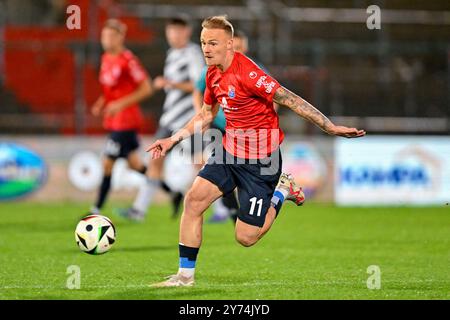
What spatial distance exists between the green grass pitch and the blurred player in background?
40 cm

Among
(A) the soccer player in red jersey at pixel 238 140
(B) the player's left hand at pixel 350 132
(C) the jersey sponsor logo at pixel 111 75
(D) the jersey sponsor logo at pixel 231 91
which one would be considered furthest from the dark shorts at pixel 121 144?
(B) the player's left hand at pixel 350 132

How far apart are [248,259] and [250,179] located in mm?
1756

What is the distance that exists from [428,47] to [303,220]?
538 cm

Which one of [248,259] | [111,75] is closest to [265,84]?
[248,259]

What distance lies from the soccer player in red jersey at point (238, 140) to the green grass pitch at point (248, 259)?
46 cm

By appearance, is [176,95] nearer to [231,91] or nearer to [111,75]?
[111,75]

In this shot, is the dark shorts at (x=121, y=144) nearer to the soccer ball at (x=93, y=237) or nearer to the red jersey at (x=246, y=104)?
the soccer ball at (x=93, y=237)

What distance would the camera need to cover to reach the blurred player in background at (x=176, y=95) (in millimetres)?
12820

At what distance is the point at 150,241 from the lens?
10.5 m

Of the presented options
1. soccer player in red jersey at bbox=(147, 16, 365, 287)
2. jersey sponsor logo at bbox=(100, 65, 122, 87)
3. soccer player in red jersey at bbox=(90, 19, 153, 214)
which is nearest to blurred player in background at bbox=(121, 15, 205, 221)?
soccer player in red jersey at bbox=(90, 19, 153, 214)

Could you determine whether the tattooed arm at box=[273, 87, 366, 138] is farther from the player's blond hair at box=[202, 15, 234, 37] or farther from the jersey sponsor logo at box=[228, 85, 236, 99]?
Answer: the player's blond hair at box=[202, 15, 234, 37]

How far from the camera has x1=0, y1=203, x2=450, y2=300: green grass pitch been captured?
6.77 meters

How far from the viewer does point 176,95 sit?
13.2 metres

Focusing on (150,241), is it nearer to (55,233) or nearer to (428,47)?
(55,233)
